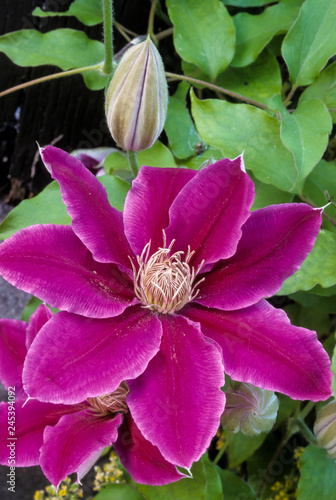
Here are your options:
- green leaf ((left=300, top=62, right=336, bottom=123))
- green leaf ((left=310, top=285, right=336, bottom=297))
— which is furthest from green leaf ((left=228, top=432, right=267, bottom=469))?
green leaf ((left=300, top=62, right=336, bottom=123))

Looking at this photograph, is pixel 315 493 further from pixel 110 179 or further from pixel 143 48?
pixel 143 48

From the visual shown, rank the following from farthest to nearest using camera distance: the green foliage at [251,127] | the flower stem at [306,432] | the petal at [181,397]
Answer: the flower stem at [306,432] → the green foliage at [251,127] → the petal at [181,397]

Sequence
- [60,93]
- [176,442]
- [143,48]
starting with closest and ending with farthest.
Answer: [176,442], [143,48], [60,93]

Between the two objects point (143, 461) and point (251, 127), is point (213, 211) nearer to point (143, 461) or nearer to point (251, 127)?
point (251, 127)

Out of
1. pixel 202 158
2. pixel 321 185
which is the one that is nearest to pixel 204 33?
pixel 202 158

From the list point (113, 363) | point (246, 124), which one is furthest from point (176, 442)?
point (246, 124)

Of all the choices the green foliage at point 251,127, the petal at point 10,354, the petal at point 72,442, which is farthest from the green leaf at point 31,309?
the petal at point 72,442

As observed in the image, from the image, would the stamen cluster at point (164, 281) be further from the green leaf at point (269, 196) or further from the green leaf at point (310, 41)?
the green leaf at point (310, 41)
